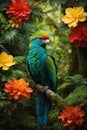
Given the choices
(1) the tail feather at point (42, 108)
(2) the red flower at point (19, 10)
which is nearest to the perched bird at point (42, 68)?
(1) the tail feather at point (42, 108)

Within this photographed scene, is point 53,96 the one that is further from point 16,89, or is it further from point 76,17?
point 76,17

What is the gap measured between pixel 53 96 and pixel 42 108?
0.20 metres

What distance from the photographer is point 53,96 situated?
2.40 metres

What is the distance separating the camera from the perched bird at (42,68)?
2.56 m

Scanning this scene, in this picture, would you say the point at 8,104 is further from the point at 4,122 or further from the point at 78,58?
the point at 78,58

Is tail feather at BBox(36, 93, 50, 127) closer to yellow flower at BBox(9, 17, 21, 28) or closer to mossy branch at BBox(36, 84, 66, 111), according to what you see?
mossy branch at BBox(36, 84, 66, 111)

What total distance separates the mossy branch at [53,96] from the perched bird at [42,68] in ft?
0.15

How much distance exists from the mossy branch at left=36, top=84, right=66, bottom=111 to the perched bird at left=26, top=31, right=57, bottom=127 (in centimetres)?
4

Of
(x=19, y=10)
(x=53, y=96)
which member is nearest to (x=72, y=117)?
(x=53, y=96)

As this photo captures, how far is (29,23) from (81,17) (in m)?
0.74

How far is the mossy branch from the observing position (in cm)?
239

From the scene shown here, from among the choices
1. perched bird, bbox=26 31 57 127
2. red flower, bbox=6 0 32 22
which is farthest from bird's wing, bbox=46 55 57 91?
red flower, bbox=6 0 32 22

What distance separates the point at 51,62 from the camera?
2.61 meters

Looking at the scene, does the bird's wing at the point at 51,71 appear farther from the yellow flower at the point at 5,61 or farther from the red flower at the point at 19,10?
the red flower at the point at 19,10
